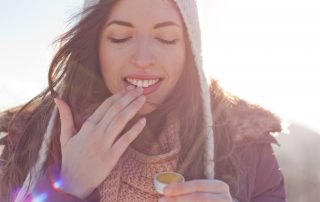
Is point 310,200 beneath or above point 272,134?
beneath

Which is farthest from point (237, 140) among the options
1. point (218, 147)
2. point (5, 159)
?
point (5, 159)

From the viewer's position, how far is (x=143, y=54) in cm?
278

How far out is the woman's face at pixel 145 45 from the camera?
282 centimetres

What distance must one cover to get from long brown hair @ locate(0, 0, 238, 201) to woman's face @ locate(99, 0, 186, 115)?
0.13 meters

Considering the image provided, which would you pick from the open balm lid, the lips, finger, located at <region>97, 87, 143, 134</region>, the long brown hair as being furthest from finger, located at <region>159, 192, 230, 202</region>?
the lips

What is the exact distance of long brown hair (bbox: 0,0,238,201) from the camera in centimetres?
302

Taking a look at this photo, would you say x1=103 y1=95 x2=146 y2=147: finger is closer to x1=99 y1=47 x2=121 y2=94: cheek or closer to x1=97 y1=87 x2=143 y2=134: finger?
x1=97 y1=87 x2=143 y2=134: finger

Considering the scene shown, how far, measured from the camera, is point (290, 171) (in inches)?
794

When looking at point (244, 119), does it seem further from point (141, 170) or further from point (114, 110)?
point (114, 110)

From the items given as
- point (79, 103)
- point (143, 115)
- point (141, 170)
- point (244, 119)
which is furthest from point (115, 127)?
point (244, 119)

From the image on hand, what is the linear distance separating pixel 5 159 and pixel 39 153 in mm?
378

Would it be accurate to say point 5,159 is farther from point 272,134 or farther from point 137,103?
point 272,134

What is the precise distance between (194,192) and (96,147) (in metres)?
0.57

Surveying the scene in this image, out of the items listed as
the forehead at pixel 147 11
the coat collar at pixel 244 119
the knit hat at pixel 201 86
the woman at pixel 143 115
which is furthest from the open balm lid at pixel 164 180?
the forehead at pixel 147 11
